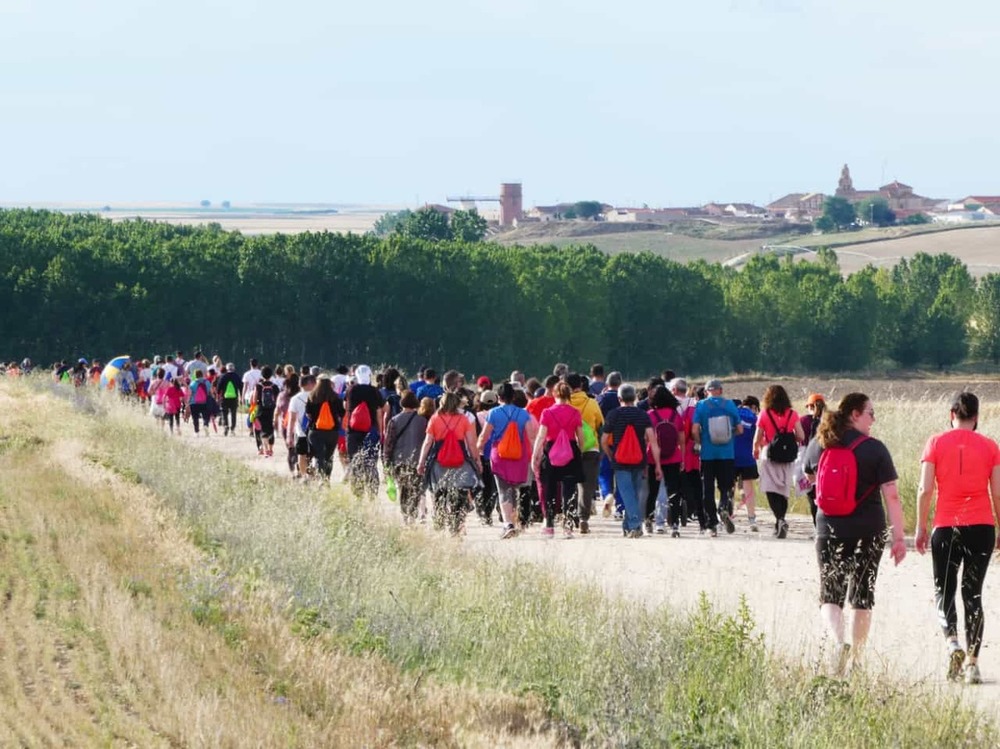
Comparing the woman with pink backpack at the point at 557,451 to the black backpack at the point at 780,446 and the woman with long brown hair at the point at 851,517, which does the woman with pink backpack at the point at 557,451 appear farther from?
the woman with long brown hair at the point at 851,517

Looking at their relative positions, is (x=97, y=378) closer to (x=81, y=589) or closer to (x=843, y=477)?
(x=81, y=589)

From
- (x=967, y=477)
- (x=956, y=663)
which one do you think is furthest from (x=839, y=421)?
(x=956, y=663)

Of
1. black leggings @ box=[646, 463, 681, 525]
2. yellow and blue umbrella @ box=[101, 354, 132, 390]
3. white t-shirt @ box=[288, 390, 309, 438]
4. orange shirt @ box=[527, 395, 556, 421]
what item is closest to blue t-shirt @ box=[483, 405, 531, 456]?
orange shirt @ box=[527, 395, 556, 421]

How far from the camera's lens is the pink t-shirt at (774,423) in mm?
18812

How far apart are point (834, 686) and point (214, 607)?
427 cm

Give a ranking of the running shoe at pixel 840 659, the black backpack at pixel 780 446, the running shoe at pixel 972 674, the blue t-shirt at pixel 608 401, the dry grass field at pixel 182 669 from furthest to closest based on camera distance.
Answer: the blue t-shirt at pixel 608 401 < the black backpack at pixel 780 446 < the running shoe at pixel 972 674 < the running shoe at pixel 840 659 < the dry grass field at pixel 182 669

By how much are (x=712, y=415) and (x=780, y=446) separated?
79 centimetres

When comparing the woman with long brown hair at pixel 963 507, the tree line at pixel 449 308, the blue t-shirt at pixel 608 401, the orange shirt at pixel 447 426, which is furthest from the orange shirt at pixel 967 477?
the tree line at pixel 449 308

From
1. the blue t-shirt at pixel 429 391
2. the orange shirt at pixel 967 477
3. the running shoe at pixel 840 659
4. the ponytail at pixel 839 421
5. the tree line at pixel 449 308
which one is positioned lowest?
the tree line at pixel 449 308

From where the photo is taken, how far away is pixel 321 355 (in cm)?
10944

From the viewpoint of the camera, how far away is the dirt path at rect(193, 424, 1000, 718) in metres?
11.7

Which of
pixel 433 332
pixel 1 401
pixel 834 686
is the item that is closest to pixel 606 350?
pixel 433 332

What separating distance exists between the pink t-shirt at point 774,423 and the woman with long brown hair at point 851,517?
7.61 meters

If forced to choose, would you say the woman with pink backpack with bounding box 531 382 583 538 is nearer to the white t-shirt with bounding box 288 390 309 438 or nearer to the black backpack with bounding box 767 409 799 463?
the black backpack with bounding box 767 409 799 463
